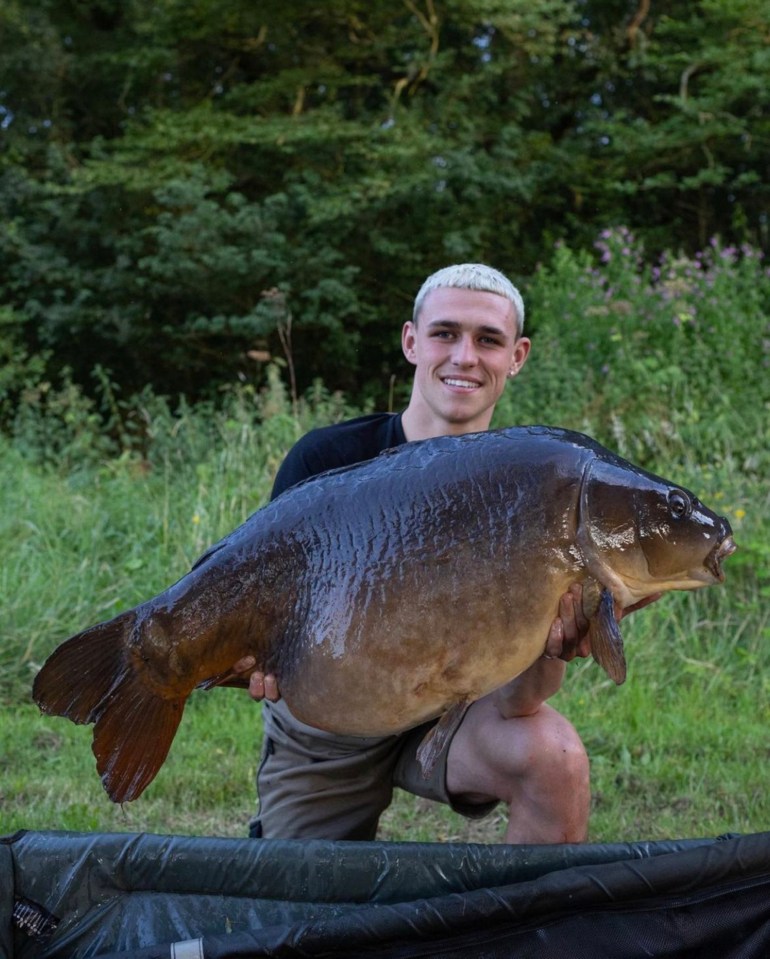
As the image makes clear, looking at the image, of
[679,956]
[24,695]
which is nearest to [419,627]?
[679,956]

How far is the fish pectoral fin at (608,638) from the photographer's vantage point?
142 cm

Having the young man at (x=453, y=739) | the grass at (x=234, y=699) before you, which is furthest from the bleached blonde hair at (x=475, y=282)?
the grass at (x=234, y=699)

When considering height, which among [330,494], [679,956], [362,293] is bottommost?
[679,956]

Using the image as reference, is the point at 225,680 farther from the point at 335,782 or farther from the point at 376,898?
the point at 335,782

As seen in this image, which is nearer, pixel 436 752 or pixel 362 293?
pixel 436 752

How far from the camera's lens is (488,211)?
9648 mm

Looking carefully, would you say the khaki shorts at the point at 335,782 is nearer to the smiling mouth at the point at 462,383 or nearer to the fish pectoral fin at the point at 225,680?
the fish pectoral fin at the point at 225,680

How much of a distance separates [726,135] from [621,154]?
917mm

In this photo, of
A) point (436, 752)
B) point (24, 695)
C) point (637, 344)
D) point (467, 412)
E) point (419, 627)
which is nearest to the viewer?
point (419, 627)

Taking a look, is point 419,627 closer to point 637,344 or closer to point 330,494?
point 330,494

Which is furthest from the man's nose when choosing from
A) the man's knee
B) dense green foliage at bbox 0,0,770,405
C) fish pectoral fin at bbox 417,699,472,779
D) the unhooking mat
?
dense green foliage at bbox 0,0,770,405

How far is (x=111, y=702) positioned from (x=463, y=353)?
3.18ft

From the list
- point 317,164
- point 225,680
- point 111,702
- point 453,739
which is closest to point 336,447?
point 453,739

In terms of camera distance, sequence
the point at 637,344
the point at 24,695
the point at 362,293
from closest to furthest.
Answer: the point at 24,695
the point at 637,344
the point at 362,293
